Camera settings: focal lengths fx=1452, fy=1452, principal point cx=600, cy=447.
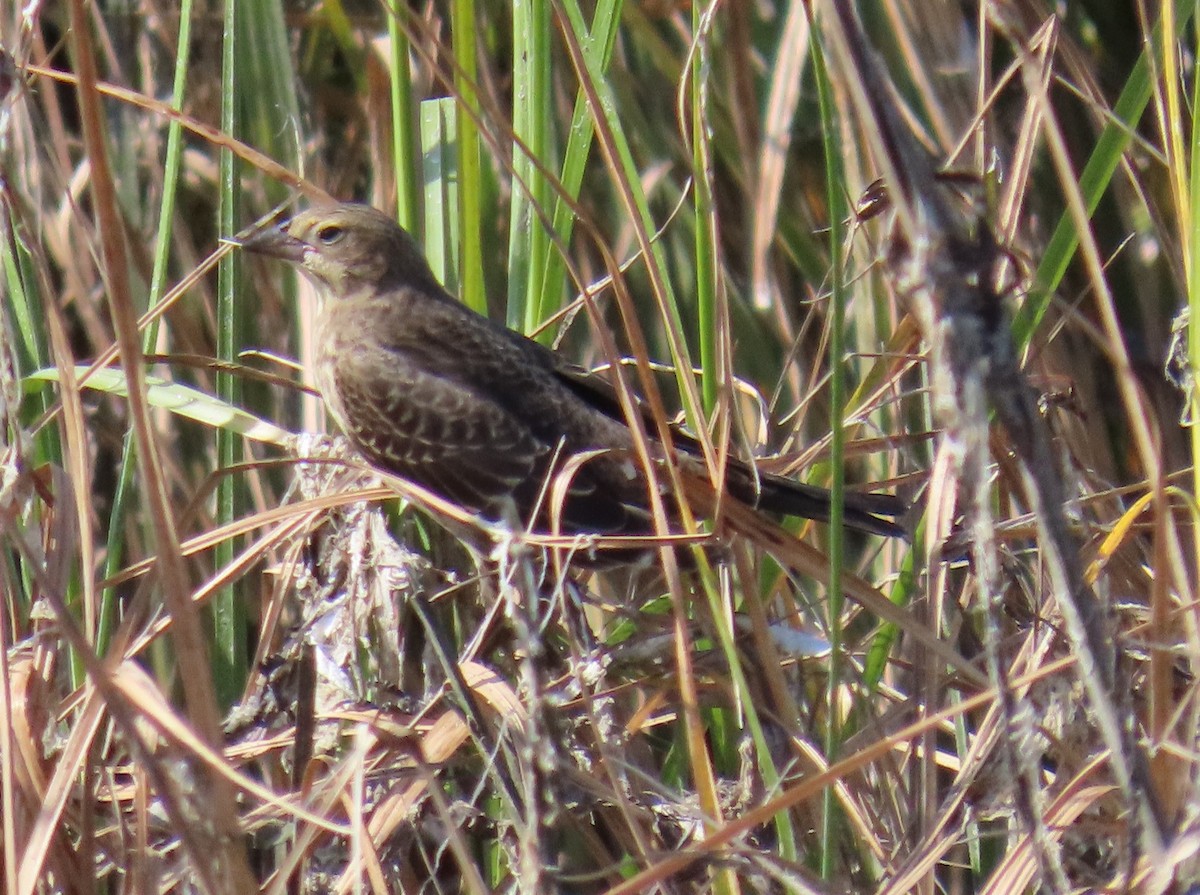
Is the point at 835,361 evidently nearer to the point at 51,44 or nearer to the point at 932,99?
the point at 932,99

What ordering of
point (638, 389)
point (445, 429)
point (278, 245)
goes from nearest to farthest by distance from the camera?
point (278, 245) → point (445, 429) → point (638, 389)

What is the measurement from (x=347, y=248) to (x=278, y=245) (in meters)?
0.21

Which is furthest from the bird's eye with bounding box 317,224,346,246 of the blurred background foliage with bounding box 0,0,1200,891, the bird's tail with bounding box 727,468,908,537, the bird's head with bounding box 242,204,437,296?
the bird's tail with bounding box 727,468,908,537

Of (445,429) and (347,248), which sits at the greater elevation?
(347,248)

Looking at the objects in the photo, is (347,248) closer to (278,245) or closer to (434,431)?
(278,245)

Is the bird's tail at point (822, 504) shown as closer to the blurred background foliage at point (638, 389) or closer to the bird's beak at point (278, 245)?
the blurred background foliage at point (638, 389)

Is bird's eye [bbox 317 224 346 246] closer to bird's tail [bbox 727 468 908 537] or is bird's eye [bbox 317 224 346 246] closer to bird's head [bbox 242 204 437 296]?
bird's head [bbox 242 204 437 296]

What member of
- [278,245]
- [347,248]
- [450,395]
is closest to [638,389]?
[450,395]

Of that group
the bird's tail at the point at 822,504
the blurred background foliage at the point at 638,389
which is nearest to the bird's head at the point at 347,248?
the blurred background foliage at the point at 638,389

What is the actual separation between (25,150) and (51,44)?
0.86 meters

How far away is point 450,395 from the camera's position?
266 centimetres

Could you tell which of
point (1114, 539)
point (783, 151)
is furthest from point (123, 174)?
point (1114, 539)

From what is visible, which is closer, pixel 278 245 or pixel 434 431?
pixel 278 245

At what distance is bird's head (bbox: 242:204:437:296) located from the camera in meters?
2.53
